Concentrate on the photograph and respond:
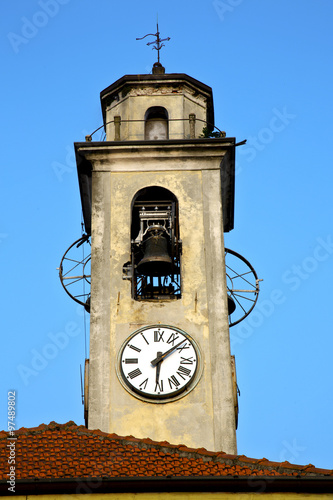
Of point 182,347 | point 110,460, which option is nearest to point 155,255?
point 182,347

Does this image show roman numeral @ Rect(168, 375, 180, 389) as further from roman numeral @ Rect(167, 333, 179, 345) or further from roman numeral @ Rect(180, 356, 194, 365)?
roman numeral @ Rect(167, 333, 179, 345)

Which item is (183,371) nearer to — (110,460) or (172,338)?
(172,338)

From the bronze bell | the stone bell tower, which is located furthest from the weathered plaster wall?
the bronze bell

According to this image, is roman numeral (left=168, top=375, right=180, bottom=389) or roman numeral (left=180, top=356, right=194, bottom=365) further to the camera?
roman numeral (left=180, top=356, right=194, bottom=365)

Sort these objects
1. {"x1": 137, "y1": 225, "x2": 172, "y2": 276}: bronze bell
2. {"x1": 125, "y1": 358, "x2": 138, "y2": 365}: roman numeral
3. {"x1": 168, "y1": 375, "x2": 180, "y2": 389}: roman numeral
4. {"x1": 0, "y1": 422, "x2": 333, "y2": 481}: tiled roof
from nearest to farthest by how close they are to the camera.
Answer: {"x1": 0, "y1": 422, "x2": 333, "y2": 481}: tiled roof → {"x1": 168, "y1": 375, "x2": 180, "y2": 389}: roman numeral → {"x1": 125, "y1": 358, "x2": 138, "y2": 365}: roman numeral → {"x1": 137, "y1": 225, "x2": 172, "y2": 276}: bronze bell

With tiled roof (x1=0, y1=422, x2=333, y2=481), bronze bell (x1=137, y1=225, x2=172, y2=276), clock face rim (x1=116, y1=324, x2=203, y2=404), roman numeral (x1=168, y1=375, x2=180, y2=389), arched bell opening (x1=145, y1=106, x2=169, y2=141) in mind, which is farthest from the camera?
arched bell opening (x1=145, y1=106, x2=169, y2=141)

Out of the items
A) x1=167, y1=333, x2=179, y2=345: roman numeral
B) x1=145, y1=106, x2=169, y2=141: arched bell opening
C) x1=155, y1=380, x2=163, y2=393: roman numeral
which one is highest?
x1=145, y1=106, x2=169, y2=141: arched bell opening

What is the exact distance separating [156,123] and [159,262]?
13.3 ft

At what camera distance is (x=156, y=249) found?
21.4m

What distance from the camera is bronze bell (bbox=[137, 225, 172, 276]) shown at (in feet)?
69.7

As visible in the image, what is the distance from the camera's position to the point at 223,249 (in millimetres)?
22188

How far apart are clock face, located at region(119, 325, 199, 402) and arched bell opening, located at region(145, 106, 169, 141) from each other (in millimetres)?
4643

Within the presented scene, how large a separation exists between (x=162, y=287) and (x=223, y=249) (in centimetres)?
125

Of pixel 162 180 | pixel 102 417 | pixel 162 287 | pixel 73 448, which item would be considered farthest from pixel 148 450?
pixel 162 180
